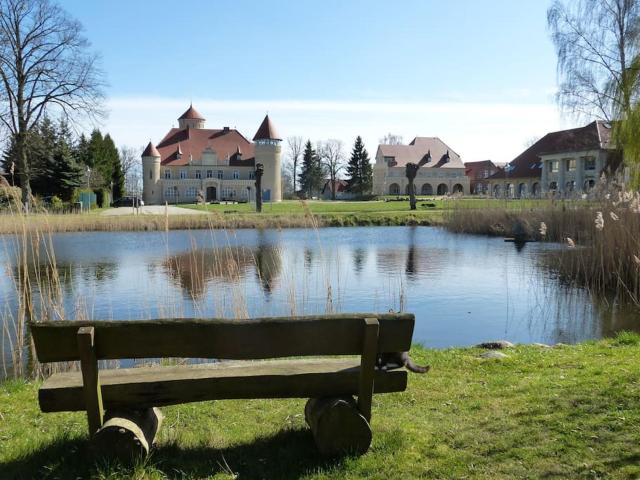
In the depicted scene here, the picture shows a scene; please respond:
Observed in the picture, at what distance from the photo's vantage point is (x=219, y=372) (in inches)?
128

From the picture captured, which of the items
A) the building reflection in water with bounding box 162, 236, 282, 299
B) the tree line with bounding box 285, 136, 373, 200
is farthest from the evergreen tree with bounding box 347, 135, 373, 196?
the building reflection in water with bounding box 162, 236, 282, 299

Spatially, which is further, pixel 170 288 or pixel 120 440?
pixel 170 288

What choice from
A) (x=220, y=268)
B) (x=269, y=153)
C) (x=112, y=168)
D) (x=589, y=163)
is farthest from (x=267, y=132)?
(x=220, y=268)

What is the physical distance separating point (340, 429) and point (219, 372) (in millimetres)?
748

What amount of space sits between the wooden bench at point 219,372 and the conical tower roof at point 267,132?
202 feet

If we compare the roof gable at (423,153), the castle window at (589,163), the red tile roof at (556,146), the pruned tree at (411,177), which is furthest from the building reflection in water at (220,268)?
the roof gable at (423,153)

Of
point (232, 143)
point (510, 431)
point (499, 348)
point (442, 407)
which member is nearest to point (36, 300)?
point (499, 348)

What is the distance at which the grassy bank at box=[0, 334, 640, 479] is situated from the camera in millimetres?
3039

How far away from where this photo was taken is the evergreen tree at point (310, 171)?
76375mm

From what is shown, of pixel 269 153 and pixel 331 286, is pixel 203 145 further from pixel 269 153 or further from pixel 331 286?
pixel 331 286

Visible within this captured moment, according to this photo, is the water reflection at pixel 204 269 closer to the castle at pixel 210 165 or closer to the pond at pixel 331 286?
the pond at pixel 331 286

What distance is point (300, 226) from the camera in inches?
1142

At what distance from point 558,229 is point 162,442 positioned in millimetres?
17338

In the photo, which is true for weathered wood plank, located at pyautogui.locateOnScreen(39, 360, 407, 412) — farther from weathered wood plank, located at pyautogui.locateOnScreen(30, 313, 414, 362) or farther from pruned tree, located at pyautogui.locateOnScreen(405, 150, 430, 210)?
pruned tree, located at pyautogui.locateOnScreen(405, 150, 430, 210)
